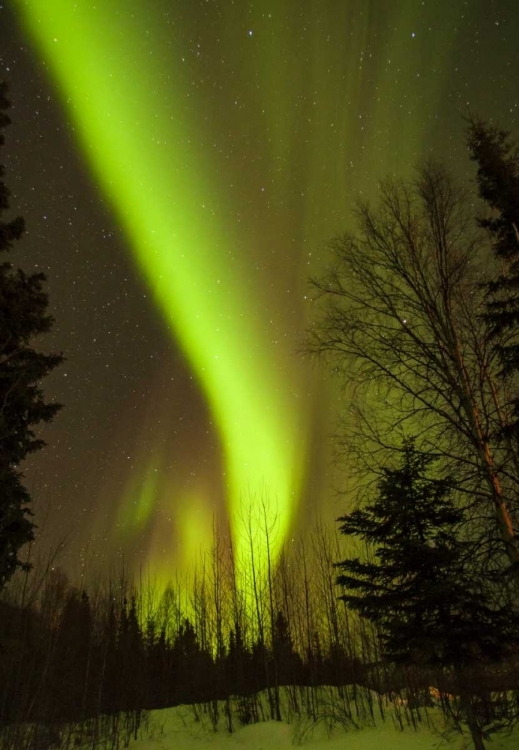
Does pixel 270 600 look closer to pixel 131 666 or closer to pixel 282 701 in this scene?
pixel 282 701

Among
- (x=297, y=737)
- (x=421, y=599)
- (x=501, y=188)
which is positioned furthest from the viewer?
(x=297, y=737)

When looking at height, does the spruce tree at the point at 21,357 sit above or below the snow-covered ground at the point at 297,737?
above

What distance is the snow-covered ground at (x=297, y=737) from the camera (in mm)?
12523

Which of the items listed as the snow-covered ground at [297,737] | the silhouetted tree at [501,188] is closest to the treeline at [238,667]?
the snow-covered ground at [297,737]

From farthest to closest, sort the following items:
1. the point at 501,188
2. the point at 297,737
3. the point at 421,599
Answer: the point at 297,737, the point at 421,599, the point at 501,188

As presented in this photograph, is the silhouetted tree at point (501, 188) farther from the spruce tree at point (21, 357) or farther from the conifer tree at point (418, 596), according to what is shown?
the spruce tree at point (21, 357)

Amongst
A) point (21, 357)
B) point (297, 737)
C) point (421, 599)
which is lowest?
point (297, 737)

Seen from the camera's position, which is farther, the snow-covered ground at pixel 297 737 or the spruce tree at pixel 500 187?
the snow-covered ground at pixel 297 737

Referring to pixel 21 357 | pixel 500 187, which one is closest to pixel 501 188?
pixel 500 187

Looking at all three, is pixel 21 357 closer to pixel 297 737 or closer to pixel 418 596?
pixel 418 596

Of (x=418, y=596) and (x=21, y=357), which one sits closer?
(x=21, y=357)

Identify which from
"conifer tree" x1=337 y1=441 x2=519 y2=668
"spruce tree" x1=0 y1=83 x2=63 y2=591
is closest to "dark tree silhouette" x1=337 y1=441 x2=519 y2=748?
"conifer tree" x1=337 y1=441 x2=519 y2=668

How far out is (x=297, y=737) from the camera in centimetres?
1756

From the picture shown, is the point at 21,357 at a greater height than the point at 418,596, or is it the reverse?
the point at 21,357
